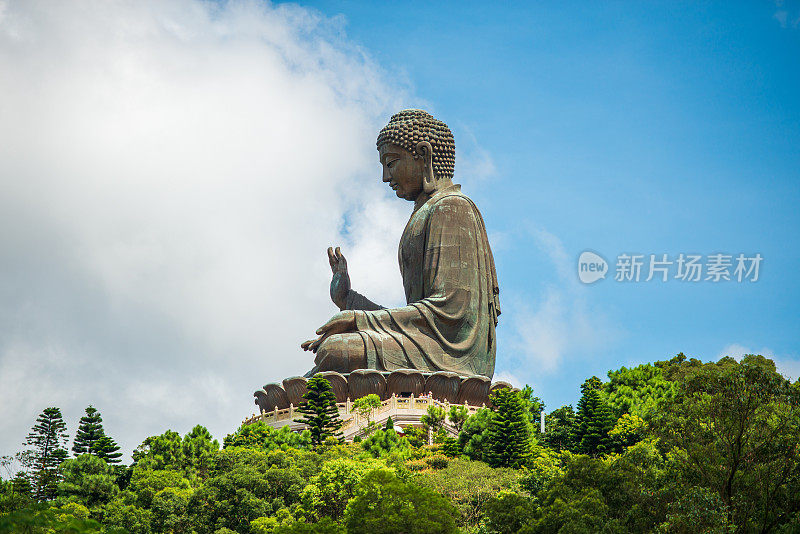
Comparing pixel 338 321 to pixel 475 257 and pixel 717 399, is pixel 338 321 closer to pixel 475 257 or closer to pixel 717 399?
pixel 475 257

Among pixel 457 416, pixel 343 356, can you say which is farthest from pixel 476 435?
pixel 343 356

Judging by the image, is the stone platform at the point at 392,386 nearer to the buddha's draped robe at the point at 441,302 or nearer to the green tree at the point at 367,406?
the buddha's draped robe at the point at 441,302

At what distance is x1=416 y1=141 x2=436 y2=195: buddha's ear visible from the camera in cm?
3017

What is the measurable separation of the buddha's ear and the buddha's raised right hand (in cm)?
262

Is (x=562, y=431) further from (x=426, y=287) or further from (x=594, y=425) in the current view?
(x=426, y=287)

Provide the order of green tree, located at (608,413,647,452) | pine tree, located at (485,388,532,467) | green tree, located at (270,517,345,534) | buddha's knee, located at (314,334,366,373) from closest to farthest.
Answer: green tree, located at (270,517,345,534) < pine tree, located at (485,388,532,467) < green tree, located at (608,413,647,452) < buddha's knee, located at (314,334,366,373)

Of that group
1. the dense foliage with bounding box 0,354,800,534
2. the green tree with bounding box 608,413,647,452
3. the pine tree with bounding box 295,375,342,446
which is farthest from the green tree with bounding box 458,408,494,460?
the pine tree with bounding box 295,375,342,446

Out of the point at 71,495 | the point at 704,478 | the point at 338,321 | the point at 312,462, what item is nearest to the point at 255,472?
the point at 312,462

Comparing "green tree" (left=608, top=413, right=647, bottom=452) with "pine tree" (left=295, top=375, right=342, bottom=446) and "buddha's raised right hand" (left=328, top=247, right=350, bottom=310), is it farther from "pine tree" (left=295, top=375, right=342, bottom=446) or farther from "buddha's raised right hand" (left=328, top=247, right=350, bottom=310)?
"buddha's raised right hand" (left=328, top=247, right=350, bottom=310)

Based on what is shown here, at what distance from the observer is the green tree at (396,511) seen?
15609 mm

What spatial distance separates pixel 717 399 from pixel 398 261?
15.4 metres

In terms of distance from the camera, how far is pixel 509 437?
2125cm

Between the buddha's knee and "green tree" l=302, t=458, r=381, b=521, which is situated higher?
the buddha's knee

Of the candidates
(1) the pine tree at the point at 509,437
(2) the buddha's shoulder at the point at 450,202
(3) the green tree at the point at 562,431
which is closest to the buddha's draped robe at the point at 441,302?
(2) the buddha's shoulder at the point at 450,202
